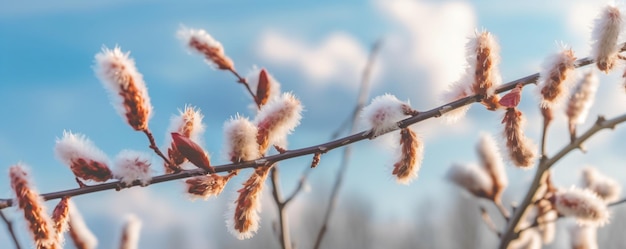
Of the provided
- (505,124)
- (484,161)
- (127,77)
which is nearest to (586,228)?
(484,161)

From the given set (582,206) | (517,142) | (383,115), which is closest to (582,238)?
(582,206)

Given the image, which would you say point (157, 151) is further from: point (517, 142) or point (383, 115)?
point (517, 142)

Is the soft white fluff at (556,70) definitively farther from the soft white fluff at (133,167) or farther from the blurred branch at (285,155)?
the soft white fluff at (133,167)

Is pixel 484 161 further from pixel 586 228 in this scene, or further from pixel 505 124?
pixel 505 124

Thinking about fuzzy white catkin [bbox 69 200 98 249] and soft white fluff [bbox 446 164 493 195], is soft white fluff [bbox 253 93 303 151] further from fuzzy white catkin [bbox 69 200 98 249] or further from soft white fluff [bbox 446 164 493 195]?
soft white fluff [bbox 446 164 493 195]

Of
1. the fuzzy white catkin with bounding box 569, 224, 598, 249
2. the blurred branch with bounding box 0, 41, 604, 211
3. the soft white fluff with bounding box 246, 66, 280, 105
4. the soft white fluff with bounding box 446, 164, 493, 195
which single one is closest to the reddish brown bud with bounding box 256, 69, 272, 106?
the soft white fluff with bounding box 246, 66, 280, 105

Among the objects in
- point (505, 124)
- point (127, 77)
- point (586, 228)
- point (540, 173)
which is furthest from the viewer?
point (586, 228)

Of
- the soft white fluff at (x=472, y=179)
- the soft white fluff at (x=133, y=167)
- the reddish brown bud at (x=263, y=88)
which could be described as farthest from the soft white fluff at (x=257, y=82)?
the soft white fluff at (x=472, y=179)
